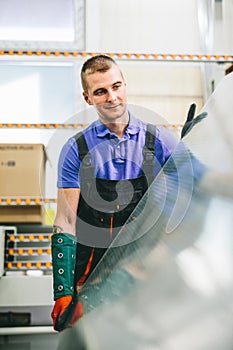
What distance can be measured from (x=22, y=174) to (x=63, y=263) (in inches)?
51.9

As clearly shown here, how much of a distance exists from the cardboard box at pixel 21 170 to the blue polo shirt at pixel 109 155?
1073mm

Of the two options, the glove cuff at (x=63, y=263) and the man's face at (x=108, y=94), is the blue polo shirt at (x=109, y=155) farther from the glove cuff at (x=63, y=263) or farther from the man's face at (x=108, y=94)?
the glove cuff at (x=63, y=263)

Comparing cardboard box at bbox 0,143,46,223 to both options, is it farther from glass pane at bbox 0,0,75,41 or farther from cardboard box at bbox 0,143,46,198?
glass pane at bbox 0,0,75,41

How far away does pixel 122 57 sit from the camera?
117 inches

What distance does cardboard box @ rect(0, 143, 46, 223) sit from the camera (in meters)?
2.91

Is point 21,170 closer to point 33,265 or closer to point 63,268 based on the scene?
point 33,265

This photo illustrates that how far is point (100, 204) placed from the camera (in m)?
1.86

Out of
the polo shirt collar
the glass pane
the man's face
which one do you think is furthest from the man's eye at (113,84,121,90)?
the glass pane

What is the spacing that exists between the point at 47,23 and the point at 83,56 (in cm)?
141

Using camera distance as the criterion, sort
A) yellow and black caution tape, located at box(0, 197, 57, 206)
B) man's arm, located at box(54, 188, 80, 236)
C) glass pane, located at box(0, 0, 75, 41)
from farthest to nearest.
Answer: glass pane, located at box(0, 0, 75, 41) → yellow and black caution tape, located at box(0, 197, 57, 206) → man's arm, located at box(54, 188, 80, 236)

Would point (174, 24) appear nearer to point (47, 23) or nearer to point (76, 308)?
point (47, 23)

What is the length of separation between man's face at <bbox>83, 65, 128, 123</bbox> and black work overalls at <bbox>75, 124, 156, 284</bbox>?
101 mm

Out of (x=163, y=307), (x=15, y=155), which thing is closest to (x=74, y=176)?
(x=163, y=307)

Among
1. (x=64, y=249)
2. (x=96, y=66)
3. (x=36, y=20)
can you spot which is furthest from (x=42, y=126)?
(x=36, y=20)
